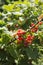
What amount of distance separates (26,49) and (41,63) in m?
0.60

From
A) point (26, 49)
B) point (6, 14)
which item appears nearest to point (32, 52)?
point (26, 49)

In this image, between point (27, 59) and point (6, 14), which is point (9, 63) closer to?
point (27, 59)

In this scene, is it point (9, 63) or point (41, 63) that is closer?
point (9, 63)

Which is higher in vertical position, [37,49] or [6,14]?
[6,14]

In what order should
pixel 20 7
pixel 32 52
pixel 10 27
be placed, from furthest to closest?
pixel 20 7, pixel 10 27, pixel 32 52

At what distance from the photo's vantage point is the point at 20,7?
2816 millimetres

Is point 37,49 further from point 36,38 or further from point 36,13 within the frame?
point 36,13

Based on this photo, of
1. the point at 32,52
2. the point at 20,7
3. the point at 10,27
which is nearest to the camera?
the point at 32,52

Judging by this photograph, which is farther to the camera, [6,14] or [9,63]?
[6,14]

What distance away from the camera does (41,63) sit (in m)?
2.82

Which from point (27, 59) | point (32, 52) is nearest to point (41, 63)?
point (27, 59)

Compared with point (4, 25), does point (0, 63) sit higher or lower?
lower

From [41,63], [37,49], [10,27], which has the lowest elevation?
[41,63]

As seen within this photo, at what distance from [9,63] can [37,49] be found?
32 centimetres
